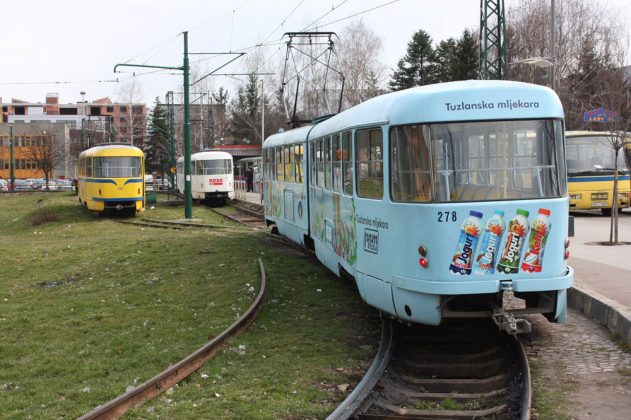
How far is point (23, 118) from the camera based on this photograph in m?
138

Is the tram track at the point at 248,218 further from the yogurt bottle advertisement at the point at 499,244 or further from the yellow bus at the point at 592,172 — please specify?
the yogurt bottle advertisement at the point at 499,244

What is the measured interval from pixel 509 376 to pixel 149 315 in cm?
552

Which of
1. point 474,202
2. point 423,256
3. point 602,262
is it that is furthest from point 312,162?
point 474,202

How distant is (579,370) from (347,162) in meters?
4.18

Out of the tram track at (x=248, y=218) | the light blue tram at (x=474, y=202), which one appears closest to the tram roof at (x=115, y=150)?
the tram track at (x=248, y=218)

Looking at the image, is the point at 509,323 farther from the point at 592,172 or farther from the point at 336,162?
the point at 592,172

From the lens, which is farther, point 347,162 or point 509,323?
point 347,162

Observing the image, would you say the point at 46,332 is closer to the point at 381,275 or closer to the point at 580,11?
the point at 381,275

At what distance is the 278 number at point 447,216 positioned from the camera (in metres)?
7.90

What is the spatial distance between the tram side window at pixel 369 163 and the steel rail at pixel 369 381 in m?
1.67

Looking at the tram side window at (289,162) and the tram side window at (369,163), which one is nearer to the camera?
the tram side window at (369,163)

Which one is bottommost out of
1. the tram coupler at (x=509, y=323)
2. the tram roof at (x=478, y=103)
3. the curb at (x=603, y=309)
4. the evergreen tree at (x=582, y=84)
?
the curb at (x=603, y=309)

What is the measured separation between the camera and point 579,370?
7832mm

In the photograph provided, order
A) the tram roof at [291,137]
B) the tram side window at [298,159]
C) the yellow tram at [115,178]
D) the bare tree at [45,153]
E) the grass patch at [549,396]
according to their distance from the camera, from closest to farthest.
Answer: the grass patch at [549,396]
the tram roof at [291,137]
the tram side window at [298,159]
the yellow tram at [115,178]
the bare tree at [45,153]
